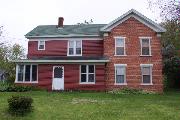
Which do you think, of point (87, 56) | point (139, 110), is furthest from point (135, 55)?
point (139, 110)

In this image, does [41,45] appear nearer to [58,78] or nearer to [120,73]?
[58,78]

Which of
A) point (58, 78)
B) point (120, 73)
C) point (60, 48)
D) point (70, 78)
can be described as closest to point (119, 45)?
point (120, 73)

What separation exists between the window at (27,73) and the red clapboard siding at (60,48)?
2.40 meters

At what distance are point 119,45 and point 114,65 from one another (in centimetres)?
221

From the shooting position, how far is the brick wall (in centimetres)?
3881

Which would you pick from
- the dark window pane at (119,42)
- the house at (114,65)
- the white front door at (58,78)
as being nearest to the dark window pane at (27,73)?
the house at (114,65)

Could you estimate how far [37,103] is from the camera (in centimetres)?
2564

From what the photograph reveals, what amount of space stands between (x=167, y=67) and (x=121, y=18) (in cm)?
1145

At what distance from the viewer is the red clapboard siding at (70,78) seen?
128 ft

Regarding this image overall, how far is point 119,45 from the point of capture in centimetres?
3966

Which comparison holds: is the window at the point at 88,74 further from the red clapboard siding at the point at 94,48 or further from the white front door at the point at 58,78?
the red clapboard siding at the point at 94,48

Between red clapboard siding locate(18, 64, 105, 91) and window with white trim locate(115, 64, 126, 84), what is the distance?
1.41 m

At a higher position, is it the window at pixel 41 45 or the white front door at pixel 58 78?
the window at pixel 41 45

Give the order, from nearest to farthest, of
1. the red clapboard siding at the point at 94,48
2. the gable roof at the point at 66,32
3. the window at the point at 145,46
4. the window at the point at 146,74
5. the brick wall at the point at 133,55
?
the brick wall at the point at 133,55
the window at the point at 146,74
the window at the point at 145,46
the red clapboard siding at the point at 94,48
the gable roof at the point at 66,32
